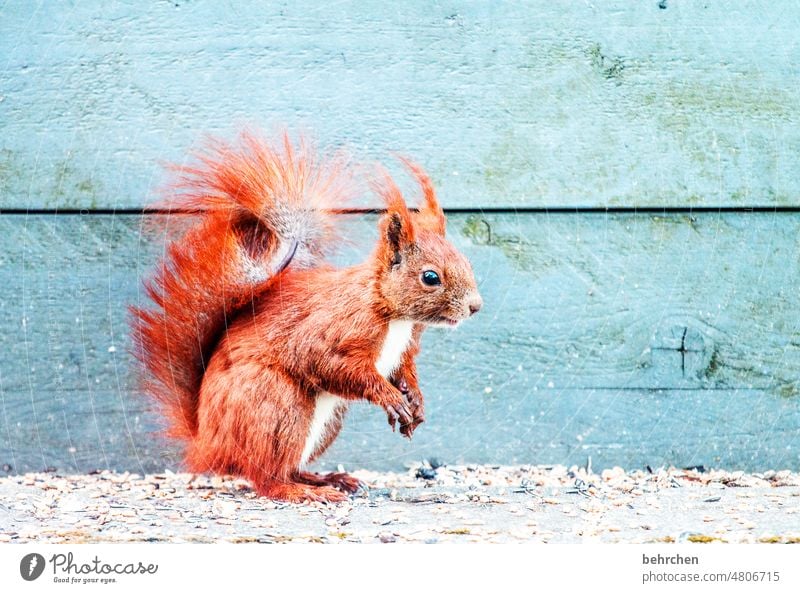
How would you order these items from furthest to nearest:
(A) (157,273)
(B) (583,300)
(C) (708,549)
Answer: (B) (583,300)
(A) (157,273)
(C) (708,549)

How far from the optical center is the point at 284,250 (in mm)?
983

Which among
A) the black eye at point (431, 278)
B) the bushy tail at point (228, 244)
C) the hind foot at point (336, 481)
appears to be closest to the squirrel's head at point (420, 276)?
the black eye at point (431, 278)

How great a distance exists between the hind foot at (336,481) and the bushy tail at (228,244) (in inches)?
4.8

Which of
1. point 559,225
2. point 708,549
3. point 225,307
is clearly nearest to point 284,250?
point 225,307

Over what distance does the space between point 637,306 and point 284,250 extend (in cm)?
43

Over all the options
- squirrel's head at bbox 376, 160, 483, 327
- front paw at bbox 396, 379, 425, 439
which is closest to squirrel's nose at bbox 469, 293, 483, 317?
squirrel's head at bbox 376, 160, 483, 327

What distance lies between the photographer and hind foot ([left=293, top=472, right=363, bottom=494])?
40.3 inches

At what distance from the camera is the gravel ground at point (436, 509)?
3.08 ft

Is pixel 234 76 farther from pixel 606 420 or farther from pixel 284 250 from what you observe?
pixel 606 420

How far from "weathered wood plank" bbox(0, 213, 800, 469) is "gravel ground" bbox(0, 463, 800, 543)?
0.12ft

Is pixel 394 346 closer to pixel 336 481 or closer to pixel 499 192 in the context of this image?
pixel 336 481

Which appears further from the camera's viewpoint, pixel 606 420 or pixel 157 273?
pixel 606 420

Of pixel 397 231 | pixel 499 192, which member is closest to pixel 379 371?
pixel 397 231

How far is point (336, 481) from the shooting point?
104 centimetres
